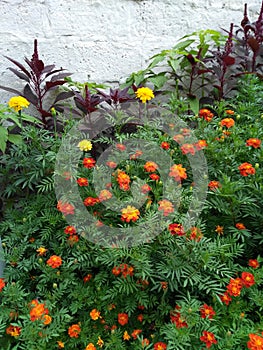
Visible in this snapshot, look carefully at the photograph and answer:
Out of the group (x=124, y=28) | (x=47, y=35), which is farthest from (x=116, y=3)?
(x=47, y=35)

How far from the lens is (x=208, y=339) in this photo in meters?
1.37

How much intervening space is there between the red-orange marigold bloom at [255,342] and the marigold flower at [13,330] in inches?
31.1

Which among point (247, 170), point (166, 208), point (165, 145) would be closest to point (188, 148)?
point (165, 145)

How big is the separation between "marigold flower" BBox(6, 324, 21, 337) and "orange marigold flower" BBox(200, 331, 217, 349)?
64 centimetres

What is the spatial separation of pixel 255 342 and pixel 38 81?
177 centimetres

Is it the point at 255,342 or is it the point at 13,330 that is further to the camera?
the point at 13,330

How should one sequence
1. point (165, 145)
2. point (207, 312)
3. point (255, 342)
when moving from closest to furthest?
1. point (255, 342)
2. point (207, 312)
3. point (165, 145)

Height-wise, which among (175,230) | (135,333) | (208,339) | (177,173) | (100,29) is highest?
(100,29)

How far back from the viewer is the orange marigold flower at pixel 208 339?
137cm

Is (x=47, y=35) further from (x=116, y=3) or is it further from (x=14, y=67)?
(x=116, y=3)

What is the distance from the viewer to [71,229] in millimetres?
1640

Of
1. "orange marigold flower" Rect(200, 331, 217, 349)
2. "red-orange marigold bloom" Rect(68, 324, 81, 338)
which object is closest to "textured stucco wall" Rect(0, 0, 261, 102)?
"red-orange marigold bloom" Rect(68, 324, 81, 338)

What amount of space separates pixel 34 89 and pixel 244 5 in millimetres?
1627

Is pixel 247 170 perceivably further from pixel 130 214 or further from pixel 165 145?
pixel 130 214
